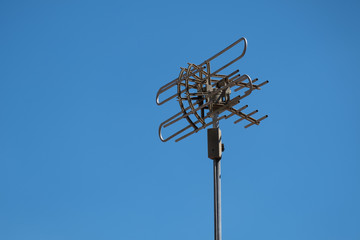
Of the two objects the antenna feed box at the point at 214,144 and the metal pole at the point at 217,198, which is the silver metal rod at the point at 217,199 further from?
the antenna feed box at the point at 214,144

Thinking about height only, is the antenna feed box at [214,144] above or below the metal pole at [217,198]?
above

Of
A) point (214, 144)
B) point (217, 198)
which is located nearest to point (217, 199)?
point (217, 198)

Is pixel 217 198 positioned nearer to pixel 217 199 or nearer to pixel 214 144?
pixel 217 199

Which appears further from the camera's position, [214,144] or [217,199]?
[214,144]

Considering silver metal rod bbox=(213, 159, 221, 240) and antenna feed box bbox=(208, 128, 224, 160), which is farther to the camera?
antenna feed box bbox=(208, 128, 224, 160)

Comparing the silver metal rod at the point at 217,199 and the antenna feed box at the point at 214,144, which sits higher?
the antenna feed box at the point at 214,144

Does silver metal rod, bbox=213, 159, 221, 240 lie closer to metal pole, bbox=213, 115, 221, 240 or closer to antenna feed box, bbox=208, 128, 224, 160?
metal pole, bbox=213, 115, 221, 240

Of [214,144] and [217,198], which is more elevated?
[214,144]

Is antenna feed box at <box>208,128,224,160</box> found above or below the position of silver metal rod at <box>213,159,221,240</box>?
above

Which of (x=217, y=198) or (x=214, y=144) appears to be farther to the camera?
(x=214, y=144)

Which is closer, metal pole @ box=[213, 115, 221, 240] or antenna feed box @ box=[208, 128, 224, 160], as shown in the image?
metal pole @ box=[213, 115, 221, 240]

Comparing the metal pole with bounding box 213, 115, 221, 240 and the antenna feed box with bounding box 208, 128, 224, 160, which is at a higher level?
the antenna feed box with bounding box 208, 128, 224, 160

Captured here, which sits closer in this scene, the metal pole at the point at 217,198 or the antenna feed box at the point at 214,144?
the metal pole at the point at 217,198

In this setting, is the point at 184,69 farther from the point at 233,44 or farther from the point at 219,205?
the point at 219,205
